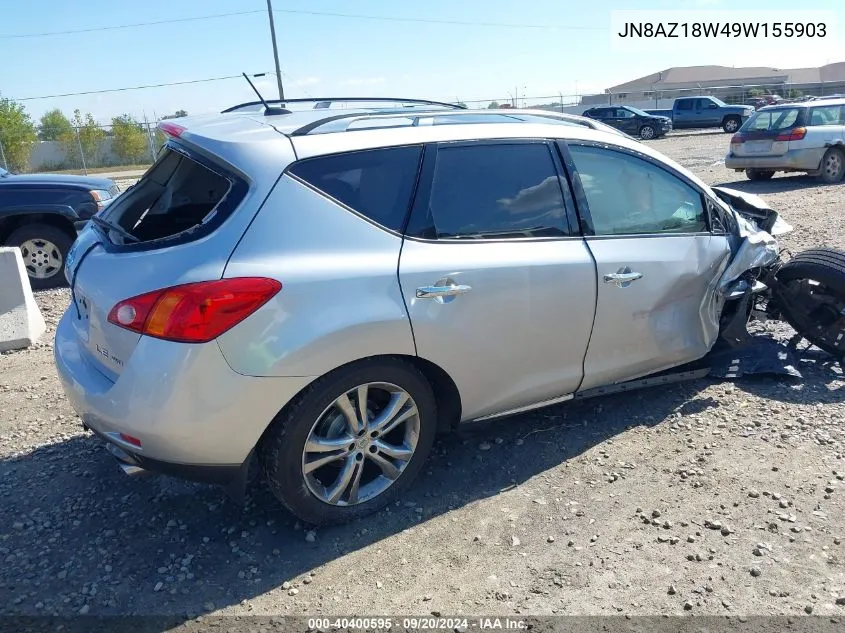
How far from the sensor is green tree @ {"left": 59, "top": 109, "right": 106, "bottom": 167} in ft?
111

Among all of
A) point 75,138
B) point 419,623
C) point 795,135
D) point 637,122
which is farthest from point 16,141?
point 419,623

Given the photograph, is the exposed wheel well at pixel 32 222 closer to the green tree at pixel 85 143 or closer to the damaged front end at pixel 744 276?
the damaged front end at pixel 744 276

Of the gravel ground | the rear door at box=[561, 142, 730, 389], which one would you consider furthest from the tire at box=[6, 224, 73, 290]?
the rear door at box=[561, 142, 730, 389]

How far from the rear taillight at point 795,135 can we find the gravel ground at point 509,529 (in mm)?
11065

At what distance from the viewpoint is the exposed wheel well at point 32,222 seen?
7574mm

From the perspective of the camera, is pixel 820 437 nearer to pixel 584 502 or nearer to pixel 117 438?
pixel 584 502

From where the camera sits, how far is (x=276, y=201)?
2.90 metres

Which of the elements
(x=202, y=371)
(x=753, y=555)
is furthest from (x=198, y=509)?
(x=753, y=555)

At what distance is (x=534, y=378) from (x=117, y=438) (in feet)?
6.35

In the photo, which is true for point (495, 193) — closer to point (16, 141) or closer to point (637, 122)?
point (637, 122)

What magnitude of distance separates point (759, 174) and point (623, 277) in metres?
12.9

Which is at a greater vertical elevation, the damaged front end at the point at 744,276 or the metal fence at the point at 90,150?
the metal fence at the point at 90,150

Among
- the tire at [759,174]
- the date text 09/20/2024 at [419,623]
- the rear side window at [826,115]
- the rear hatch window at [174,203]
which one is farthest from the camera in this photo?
the tire at [759,174]

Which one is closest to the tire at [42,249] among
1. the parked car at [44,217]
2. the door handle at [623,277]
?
the parked car at [44,217]
